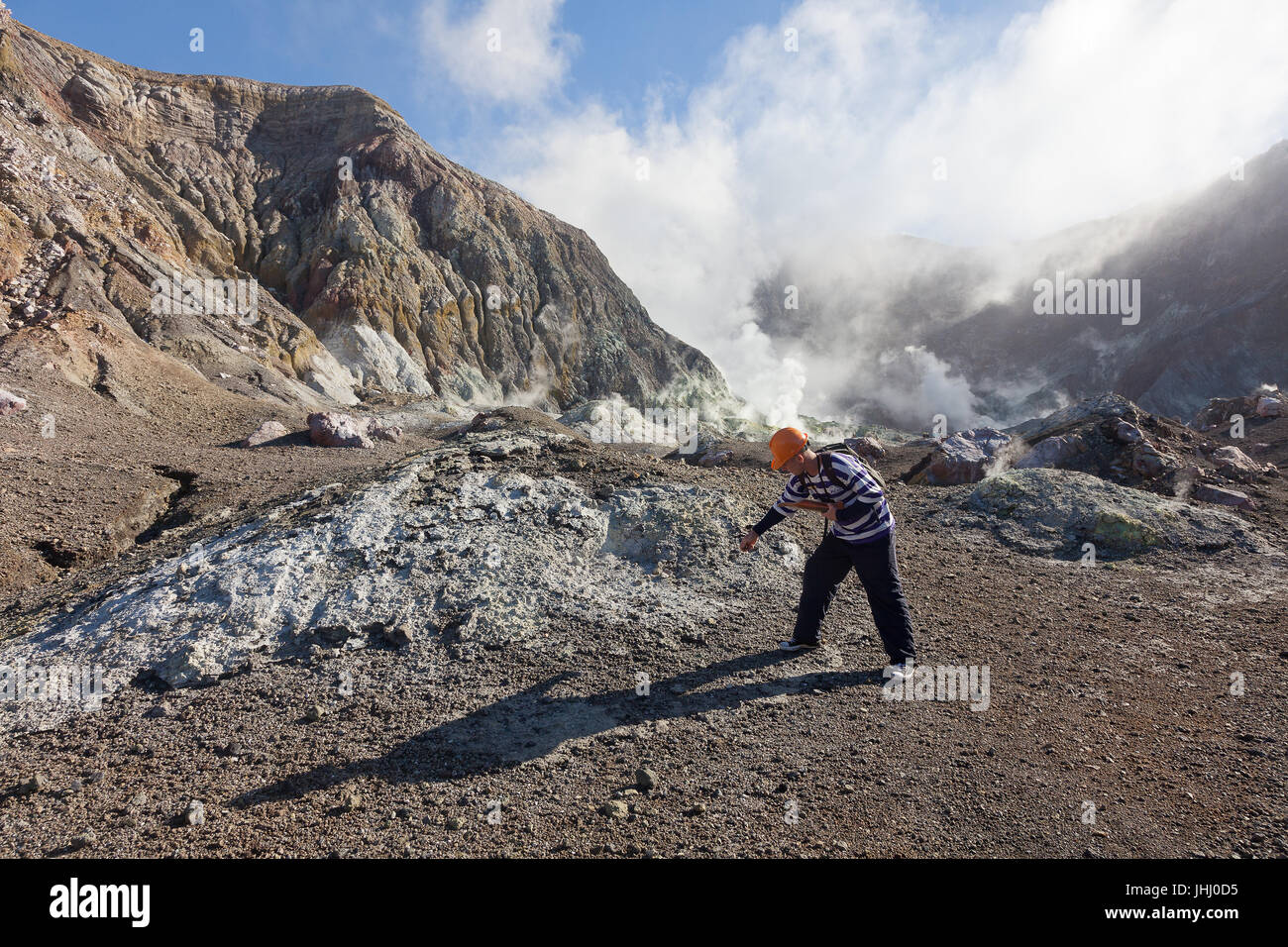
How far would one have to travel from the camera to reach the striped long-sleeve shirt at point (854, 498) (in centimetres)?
415

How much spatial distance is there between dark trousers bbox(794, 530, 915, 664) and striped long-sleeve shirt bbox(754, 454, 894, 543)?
78mm

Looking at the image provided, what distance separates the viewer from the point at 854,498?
4.16 meters

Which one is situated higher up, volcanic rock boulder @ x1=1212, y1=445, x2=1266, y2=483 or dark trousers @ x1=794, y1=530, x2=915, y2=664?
volcanic rock boulder @ x1=1212, y1=445, x2=1266, y2=483

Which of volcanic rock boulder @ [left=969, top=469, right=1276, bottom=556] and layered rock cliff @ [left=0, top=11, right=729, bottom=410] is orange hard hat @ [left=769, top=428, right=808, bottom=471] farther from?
layered rock cliff @ [left=0, top=11, right=729, bottom=410]

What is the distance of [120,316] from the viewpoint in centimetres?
1958

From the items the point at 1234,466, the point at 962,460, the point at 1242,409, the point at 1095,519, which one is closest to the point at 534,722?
the point at 1095,519

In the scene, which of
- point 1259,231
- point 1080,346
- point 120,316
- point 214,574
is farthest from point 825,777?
point 1259,231

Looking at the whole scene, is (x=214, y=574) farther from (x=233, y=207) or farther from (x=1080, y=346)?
(x=1080, y=346)

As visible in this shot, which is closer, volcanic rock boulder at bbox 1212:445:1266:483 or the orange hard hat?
the orange hard hat

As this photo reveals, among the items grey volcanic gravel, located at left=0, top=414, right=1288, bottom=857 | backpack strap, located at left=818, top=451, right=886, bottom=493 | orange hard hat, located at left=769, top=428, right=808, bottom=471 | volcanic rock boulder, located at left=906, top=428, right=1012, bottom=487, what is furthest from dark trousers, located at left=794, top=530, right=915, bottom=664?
volcanic rock boulder, located at left=906, top=428, right=1012, bottom=487

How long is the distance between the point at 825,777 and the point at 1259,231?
2655 inches

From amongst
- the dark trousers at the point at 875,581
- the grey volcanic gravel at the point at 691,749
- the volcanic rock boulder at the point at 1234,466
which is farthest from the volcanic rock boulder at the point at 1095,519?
the dark trousers at the point at 875,581

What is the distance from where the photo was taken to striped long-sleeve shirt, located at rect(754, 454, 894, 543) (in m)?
4.15

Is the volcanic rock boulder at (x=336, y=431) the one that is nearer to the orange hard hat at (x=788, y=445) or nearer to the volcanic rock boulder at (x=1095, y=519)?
the orange hard hat at (x=788, y=445)
